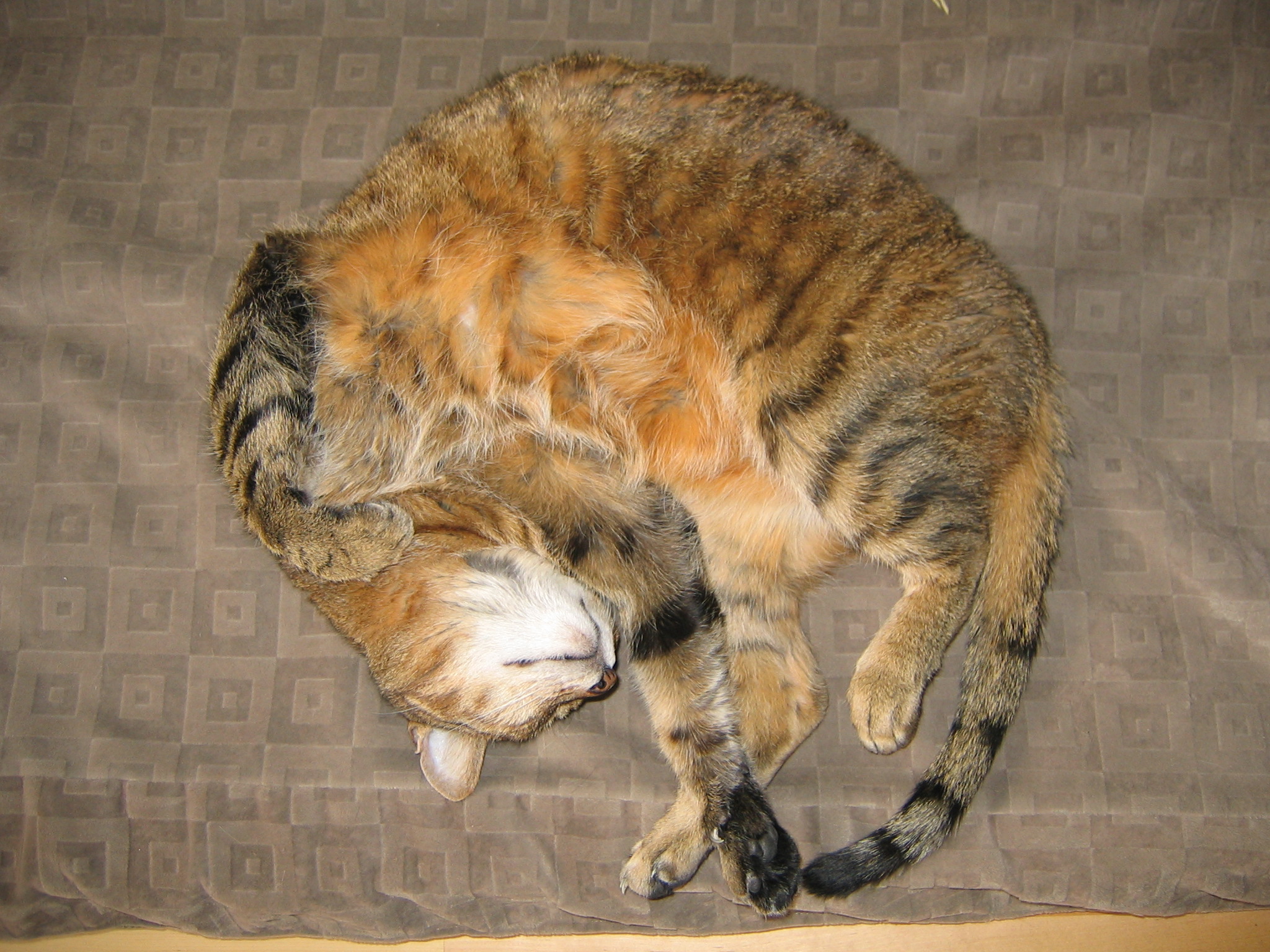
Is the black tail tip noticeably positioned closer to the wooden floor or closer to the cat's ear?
the wooden floor

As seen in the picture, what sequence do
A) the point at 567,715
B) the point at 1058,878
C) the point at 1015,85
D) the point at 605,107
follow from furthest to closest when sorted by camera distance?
1. the point at 1015,85
2. the point at 567,715
3. the point at 1058,878
4. the point at 605,107

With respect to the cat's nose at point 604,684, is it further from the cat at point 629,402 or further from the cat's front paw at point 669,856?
the cat's front paw at point 669,856

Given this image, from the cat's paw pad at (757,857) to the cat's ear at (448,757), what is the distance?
1.91 feet

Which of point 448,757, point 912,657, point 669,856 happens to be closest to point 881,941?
point 669,856

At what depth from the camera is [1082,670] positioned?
2.07 meters

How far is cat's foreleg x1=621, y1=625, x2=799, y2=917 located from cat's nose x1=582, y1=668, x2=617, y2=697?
177 millimetres

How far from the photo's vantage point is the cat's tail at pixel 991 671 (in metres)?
1.85

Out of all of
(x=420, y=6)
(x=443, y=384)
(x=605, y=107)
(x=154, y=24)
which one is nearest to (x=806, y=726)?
(x=443, y=384)

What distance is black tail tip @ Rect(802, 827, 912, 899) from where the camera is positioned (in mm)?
1831

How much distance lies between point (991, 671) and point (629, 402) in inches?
39.0

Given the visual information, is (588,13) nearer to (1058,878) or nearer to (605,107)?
(605,107)

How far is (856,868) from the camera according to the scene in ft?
6.00

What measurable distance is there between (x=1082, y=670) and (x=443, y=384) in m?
1.64

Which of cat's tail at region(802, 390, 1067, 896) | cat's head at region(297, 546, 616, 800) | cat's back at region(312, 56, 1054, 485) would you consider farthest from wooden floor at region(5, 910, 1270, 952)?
cat's back at region(312, 56, 1054, 485)
